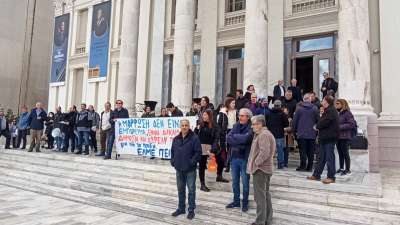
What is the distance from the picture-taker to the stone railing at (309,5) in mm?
13180

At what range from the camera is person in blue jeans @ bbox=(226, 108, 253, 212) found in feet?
19.1

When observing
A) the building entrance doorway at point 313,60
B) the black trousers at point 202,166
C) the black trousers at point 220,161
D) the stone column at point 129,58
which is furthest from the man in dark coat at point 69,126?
the building entrance doorway at point 313,60

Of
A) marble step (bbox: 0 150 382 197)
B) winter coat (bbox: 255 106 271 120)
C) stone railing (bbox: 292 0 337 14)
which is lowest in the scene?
marble step (bbox: 0 150 382 197)

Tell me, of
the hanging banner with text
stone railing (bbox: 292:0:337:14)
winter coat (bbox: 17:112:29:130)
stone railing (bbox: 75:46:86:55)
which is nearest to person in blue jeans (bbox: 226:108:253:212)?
the hanging banner with text

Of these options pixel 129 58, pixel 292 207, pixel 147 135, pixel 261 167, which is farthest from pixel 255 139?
pixel 129 58

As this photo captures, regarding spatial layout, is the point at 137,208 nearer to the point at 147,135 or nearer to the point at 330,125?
the point at 147,135

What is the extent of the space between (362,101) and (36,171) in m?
9.65

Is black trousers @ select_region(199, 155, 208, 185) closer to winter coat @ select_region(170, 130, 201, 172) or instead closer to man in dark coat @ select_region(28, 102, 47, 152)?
winter coat @ select_region(170, 130, 201, 172)

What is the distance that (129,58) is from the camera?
51.8 ft

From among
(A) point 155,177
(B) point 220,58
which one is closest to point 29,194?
(A) point 155,177

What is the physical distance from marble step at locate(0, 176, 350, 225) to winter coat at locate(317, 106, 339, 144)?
1.66 m

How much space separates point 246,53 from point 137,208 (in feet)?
21.5

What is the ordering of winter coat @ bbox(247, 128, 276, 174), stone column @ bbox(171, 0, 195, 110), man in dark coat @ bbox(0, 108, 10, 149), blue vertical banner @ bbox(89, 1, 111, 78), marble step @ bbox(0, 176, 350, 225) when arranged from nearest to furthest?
winter coat @ bbox(247, 128, 276, 174), marble step @ bbox(0, 176, 350, 225), stone column @ bbox(171, 0, 195, 110), man in dark coat @ bbox(0, 108, 10, 149), blue vertical banner @ bbox(89, 1, 111, 78)

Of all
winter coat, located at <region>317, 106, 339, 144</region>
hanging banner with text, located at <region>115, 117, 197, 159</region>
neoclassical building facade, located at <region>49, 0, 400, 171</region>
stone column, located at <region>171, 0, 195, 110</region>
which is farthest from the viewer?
stone column, located at <region>171, 0, 195, 110</region>
